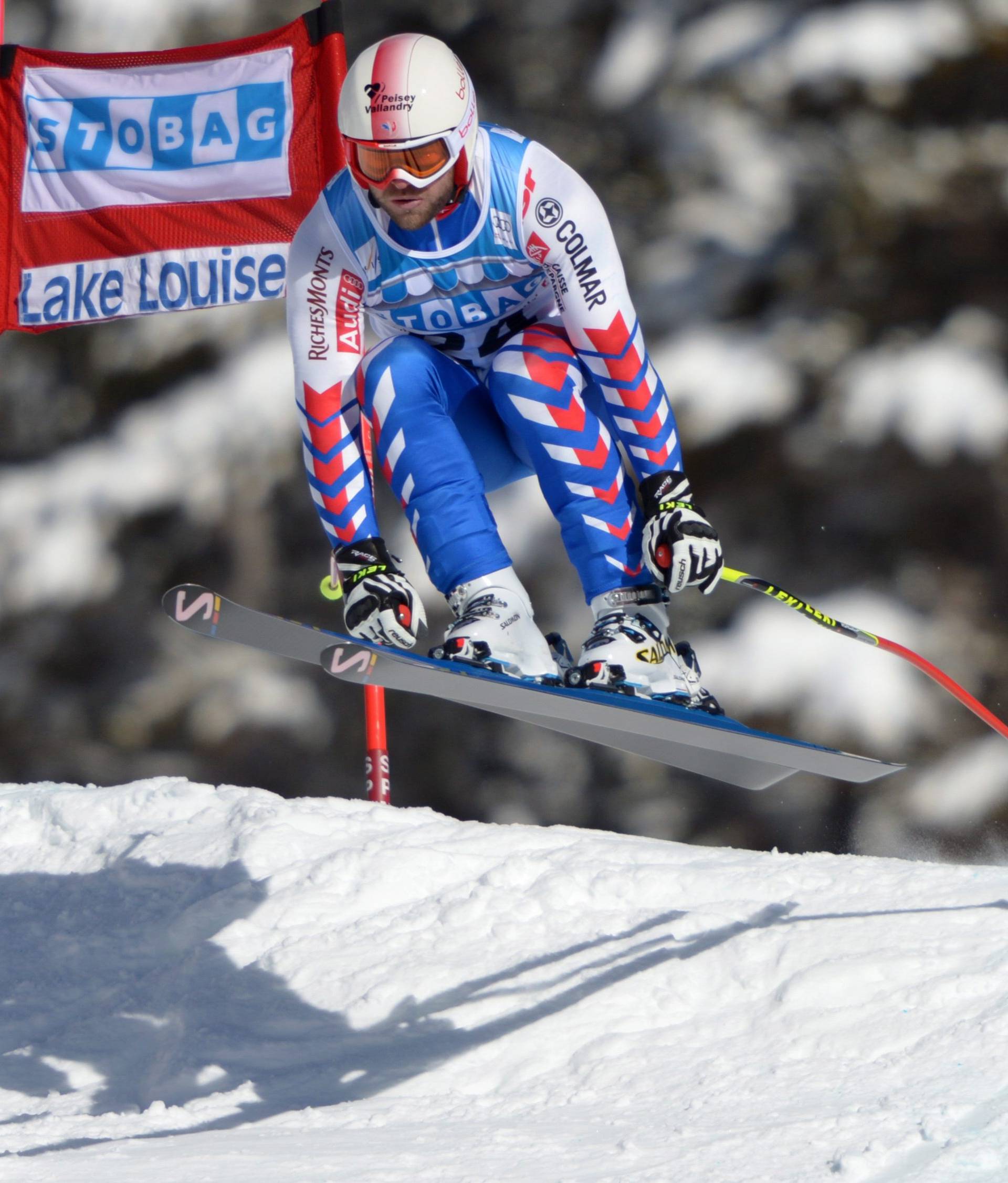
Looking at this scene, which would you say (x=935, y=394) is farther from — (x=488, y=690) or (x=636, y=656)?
(x=488, y=690)

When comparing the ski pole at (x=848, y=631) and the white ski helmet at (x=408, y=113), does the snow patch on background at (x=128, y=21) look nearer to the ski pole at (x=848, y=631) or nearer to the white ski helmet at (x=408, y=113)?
the white ski helmet at (x=408, y=113)

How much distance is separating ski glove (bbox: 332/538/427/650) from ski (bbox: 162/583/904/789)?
207mm

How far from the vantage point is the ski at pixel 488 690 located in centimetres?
228

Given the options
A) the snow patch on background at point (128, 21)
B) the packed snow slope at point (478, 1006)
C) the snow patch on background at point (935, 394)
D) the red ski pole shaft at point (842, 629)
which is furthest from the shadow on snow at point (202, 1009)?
the snow patch on background at point (128, 21)

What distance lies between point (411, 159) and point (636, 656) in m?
1.02

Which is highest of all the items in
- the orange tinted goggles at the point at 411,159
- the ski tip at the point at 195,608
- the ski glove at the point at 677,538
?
the orange tinted goggles at the point at 411,159

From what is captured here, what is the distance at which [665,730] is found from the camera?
251 centimetres

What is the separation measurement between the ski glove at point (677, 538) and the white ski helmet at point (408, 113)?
72 cm

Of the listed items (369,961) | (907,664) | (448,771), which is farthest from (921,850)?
(369,961)

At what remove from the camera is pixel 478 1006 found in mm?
2838

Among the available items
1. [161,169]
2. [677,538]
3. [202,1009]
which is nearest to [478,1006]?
[202,1009]

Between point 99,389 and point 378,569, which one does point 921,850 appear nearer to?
point 378,569

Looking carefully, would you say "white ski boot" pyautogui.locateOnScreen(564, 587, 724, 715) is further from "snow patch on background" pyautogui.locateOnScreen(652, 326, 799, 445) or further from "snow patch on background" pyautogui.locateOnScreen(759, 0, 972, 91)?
"snow patch on background" pyautogui.locateOnScreen(759, 0, 972, 91)

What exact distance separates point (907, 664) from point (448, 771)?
1.51 metres
